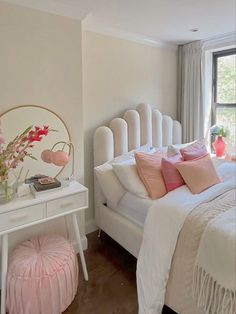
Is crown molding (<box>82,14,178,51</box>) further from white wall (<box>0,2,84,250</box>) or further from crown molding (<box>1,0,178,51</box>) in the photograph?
white wall (<box>0,2,84,250</box>)

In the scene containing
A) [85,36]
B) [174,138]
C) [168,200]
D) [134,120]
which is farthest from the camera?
[174,138]

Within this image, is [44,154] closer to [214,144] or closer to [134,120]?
[134,120]

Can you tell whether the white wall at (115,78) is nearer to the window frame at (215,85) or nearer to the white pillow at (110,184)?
the white pillow at (110,184)

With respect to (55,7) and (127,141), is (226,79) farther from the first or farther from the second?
(55,7)

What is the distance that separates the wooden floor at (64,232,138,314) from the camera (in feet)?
5.85

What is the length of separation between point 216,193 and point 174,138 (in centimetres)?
165

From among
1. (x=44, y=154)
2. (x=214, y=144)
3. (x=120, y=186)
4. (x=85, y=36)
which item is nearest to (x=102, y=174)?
(x=120, y=186)

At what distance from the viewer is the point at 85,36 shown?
2537 millimetres

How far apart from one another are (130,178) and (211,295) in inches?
42.2

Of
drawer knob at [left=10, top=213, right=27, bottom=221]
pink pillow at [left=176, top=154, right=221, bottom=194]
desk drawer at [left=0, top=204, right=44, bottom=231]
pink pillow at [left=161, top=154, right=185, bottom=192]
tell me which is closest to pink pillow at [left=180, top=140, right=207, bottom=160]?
pink pillow at [left=176, top=154, right=221, bottom=194]

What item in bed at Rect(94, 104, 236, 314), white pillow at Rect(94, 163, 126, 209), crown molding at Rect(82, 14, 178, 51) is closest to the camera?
bed at Rect(94, 104, 236, 314)

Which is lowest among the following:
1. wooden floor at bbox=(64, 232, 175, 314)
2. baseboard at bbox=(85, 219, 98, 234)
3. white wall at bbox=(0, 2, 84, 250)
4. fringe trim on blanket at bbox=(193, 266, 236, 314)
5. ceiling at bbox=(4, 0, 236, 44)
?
wooden floor at bbox=(64, 232, 175, 314)

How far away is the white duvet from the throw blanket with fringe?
203 millimetres

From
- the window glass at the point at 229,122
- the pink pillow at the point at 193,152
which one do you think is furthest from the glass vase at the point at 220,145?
the pink pillow at the point at 193,152
